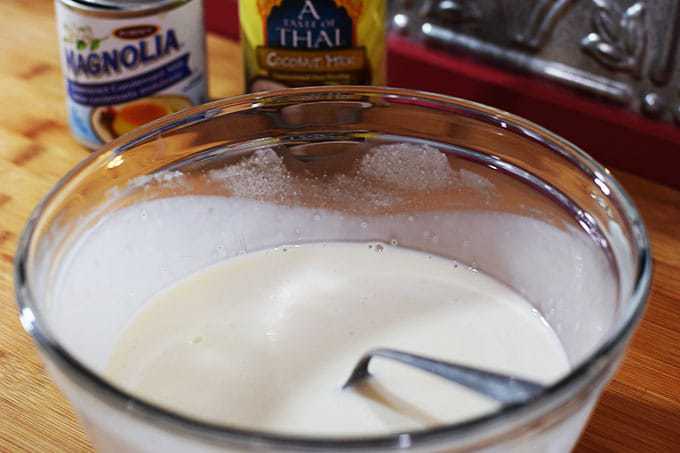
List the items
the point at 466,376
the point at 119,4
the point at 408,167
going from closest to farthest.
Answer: the point at 466,376 → the point at 408,167 → the point at 119,4

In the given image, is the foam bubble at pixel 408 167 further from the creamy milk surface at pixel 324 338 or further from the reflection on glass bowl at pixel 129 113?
the reflection on glass bowl at pixel 129 113

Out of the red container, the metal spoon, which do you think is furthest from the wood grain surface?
the metal spoon

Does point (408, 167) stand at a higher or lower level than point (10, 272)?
higher

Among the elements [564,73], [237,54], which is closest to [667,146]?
[564,73]

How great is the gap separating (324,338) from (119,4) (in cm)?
44

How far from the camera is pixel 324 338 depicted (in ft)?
2.43

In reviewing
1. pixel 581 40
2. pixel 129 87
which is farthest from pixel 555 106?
pixel 129 87

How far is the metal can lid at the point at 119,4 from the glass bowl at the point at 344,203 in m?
0.24

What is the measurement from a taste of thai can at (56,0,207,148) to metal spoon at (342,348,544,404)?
1.52ft

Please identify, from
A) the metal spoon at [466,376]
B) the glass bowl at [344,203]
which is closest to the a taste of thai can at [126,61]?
the glass bowl at [344,203]

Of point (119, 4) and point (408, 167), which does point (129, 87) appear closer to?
point (119, 4)

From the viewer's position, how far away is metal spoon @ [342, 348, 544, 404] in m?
0.63

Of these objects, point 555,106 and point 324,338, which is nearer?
point 324,338

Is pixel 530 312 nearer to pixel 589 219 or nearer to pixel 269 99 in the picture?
pixel 589 219
